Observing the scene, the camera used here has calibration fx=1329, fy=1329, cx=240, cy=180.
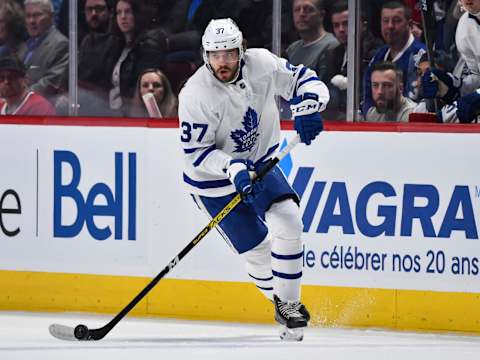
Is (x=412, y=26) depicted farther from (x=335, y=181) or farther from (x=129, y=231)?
(x=129, y=231)

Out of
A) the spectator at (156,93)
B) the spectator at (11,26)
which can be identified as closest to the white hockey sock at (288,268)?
the spectator at (156,93)

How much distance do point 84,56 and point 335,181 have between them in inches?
57.2

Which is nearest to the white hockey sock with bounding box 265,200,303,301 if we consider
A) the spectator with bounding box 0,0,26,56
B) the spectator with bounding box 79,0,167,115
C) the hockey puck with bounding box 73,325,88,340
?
the hockey puck with bounding box 73,325,88,340

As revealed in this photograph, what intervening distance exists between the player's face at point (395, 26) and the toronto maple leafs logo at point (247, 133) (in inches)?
35.8

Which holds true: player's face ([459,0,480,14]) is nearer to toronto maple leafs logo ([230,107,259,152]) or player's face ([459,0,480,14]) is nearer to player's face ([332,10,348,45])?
player's face ([332,10,348,45])

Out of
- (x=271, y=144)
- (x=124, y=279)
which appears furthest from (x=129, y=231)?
(x=271, y=144)

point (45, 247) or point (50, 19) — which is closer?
point (45, 247)

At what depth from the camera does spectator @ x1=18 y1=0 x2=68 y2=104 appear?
618cm

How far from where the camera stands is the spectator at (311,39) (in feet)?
18.9

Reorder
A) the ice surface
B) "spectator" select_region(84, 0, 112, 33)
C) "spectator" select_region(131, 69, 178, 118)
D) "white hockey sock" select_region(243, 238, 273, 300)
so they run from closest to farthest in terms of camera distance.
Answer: the ice surface, "white hockey sock" select_region(243, 238, 273, 300), "spectator" select_region(131, 69, 178, 118), "spectator" select_region(84, 0, 112, 33)

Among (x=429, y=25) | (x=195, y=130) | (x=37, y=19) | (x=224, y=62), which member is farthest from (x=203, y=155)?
(x=37, y=19)

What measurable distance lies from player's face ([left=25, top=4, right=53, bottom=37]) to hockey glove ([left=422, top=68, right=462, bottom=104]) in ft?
6.16

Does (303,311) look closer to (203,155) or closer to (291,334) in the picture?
(291,334)

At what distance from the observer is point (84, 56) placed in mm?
6145
